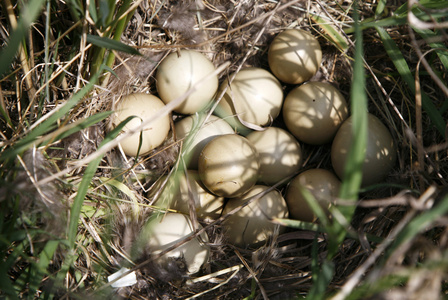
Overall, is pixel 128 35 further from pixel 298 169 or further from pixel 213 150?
pixel 298 169

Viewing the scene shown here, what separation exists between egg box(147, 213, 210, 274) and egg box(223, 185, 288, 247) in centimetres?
12

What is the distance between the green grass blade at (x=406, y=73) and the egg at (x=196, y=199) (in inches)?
36.1

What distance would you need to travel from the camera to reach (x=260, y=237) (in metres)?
1.59

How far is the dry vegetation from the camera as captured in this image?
1.20 metres

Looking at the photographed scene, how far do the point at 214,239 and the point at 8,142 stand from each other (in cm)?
84

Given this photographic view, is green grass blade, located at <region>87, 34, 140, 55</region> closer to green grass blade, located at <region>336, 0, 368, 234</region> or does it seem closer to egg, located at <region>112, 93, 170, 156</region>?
egg, located at <region>112, 93, 170, 156</region>

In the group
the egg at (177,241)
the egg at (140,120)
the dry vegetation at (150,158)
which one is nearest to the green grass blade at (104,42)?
the dry vegetation at (150,158)

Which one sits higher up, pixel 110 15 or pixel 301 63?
pixel 110 15

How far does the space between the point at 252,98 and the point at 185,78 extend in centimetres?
Answer: 31

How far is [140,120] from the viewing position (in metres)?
1.61

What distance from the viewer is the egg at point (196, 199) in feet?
5.34

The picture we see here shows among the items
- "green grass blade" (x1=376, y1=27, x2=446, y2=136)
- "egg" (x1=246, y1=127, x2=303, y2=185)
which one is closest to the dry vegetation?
"green grass blade" (x1=376, y1=27, x2=446, y2=136)

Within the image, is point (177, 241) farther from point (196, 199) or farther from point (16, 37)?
point (16, 37)

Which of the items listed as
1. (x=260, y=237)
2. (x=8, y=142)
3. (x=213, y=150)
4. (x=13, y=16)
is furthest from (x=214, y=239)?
(x=13, y=16)
